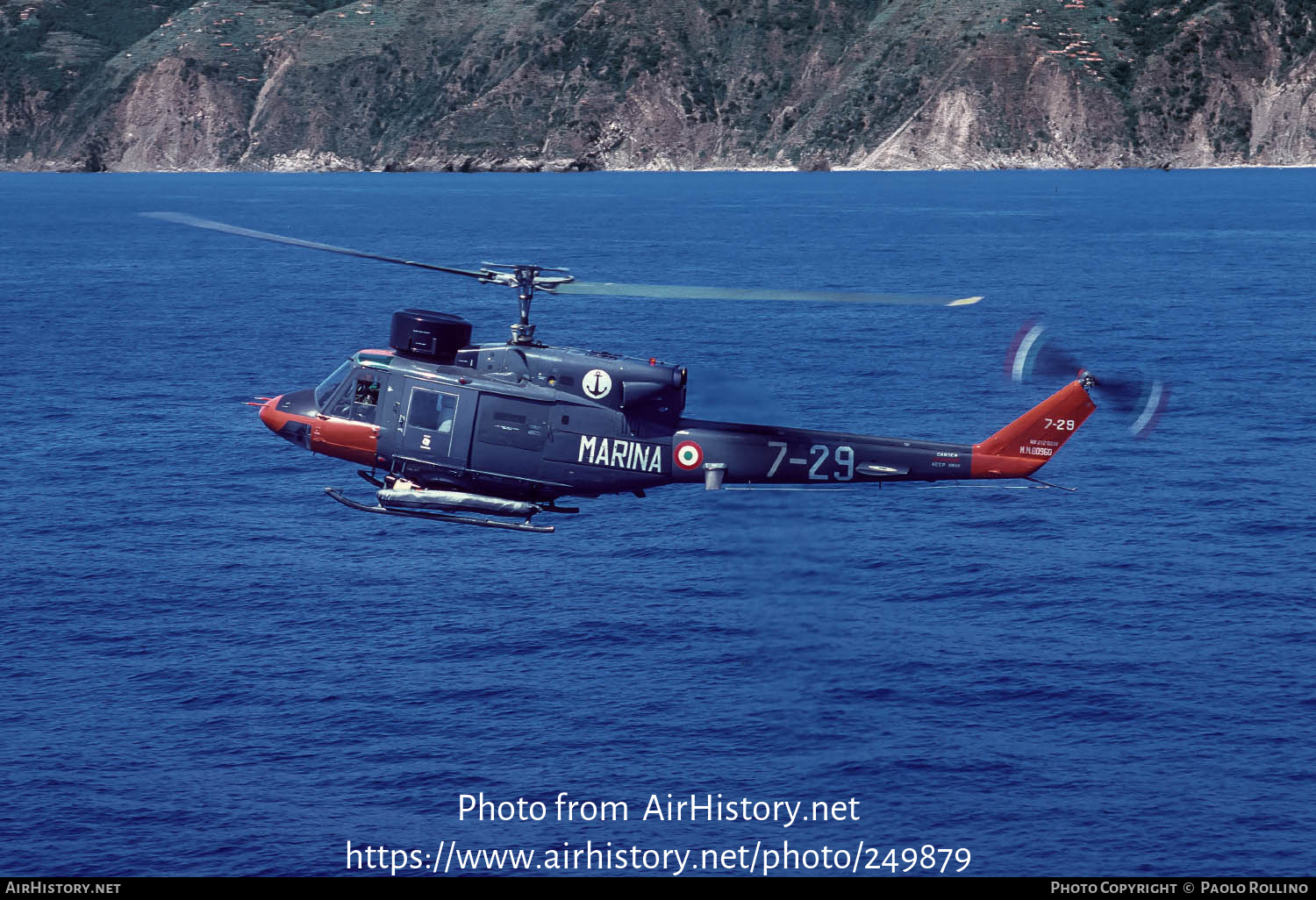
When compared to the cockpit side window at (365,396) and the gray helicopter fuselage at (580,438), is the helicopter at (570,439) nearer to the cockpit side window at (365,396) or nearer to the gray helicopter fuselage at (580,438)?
the gray helicopter fuselage at (580,438)

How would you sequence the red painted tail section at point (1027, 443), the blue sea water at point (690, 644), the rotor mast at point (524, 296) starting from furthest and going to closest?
the blue sea water at point (690, 644) < the red painted tail section at point (1027, 443) < the rotor mast at point (524, 296)

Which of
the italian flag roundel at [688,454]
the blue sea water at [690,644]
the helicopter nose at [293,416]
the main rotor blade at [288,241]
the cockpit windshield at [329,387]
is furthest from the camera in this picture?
the blue sea water at [690,644]

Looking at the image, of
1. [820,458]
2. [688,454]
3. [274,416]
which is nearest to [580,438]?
[688,454]

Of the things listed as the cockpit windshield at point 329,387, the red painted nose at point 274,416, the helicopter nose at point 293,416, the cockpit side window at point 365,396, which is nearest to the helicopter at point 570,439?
the cockpit side window at point 365,396

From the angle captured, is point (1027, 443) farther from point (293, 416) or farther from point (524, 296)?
point (293, 416)

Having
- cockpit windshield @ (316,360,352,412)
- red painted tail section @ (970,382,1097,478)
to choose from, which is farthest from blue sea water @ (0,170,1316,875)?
cockpit windshield @ (316,360,352,412)

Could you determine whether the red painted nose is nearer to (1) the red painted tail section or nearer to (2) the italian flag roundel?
(2) the italian flag roundel
